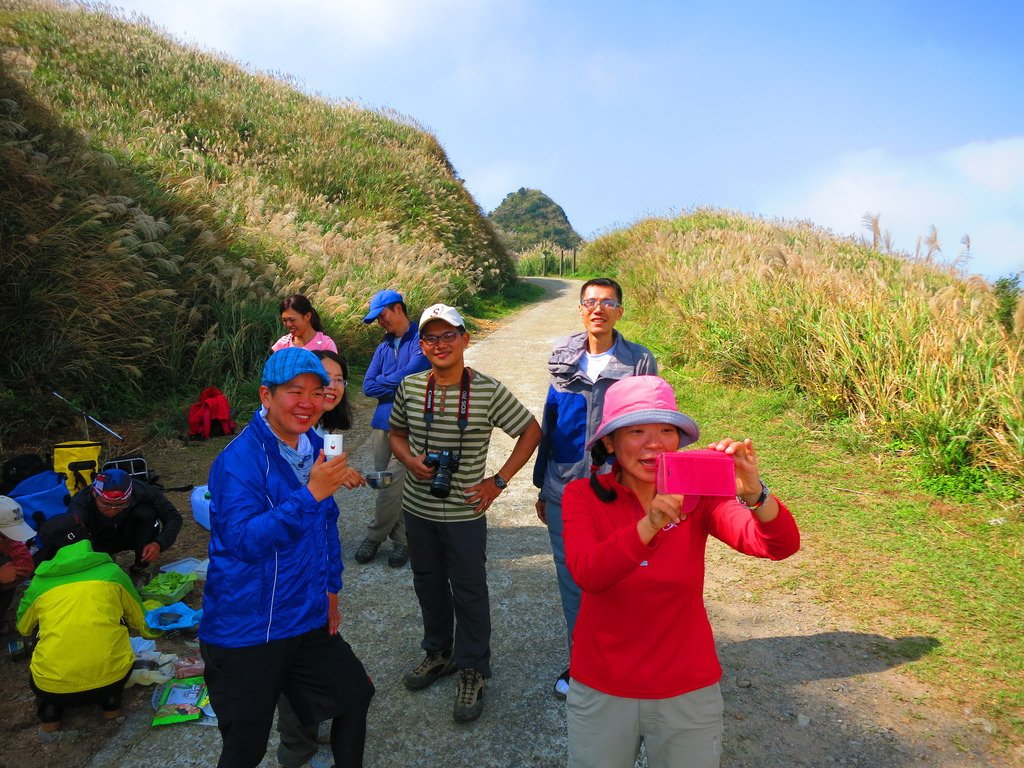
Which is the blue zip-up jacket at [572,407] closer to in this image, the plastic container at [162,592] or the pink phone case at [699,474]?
the pink phone case at [699,474]

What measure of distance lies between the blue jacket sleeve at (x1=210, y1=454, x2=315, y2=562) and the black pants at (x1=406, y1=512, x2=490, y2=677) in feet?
3.64

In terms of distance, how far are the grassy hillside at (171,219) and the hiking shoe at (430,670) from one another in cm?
524

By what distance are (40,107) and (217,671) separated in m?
10.7

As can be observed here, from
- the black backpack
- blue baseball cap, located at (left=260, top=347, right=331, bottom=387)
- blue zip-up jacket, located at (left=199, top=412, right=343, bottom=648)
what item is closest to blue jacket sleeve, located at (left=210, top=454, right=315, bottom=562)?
blue zip-up jacket, located at (left=199, top=412, right=343, bottom=648)

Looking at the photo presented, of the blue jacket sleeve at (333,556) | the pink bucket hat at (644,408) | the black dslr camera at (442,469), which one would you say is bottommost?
the blue jacket sleeve at (333,556)

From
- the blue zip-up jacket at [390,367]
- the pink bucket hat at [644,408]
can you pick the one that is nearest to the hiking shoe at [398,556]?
the blue zip-up jacket at [390,367]

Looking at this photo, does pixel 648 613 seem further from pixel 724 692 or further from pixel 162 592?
pixel 162 592

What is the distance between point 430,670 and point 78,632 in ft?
5.80

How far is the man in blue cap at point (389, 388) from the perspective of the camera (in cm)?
455

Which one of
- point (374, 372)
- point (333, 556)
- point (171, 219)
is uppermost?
point (171, 219)

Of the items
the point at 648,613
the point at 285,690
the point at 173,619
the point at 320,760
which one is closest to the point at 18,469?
the point at 173,619

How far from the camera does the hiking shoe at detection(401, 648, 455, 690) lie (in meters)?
3.44

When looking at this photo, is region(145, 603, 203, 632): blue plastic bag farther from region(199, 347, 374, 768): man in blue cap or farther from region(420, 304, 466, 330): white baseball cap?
region(420, 304, 466, 330): white baseball cap

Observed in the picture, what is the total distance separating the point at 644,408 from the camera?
1854mm
